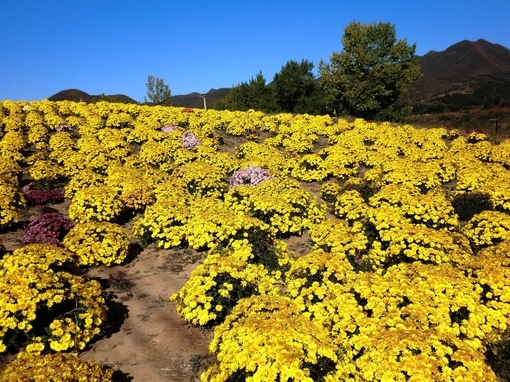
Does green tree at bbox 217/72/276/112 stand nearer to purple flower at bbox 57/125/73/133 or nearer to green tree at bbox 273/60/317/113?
green tree at bbox 273/60/317/113

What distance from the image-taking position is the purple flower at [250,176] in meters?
16.4

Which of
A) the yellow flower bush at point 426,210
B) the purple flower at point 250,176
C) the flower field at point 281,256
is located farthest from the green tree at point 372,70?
the yellow flower bush at point 426,210

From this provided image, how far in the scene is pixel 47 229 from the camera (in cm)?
1211

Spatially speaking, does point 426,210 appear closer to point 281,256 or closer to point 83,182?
point 281,256

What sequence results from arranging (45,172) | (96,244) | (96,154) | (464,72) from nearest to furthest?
1. (96,244)
2. (45,172)
3. (96,154)
4. (464,72)

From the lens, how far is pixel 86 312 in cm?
775

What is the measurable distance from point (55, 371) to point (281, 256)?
6056 mm

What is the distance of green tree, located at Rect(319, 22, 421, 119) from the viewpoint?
40938 mm

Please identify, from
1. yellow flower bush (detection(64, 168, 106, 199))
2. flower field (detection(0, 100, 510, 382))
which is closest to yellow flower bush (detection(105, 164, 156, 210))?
flower field (detection(0, 100, 510, 382))

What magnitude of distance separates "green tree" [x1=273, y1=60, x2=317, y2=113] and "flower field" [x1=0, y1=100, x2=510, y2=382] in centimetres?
2962

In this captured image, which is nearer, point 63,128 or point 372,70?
point 63,128

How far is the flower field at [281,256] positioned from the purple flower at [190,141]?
0.56ft

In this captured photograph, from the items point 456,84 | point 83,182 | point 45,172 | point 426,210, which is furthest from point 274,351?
point 456,84

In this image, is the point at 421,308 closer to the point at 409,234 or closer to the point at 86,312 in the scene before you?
the point at 409,234
